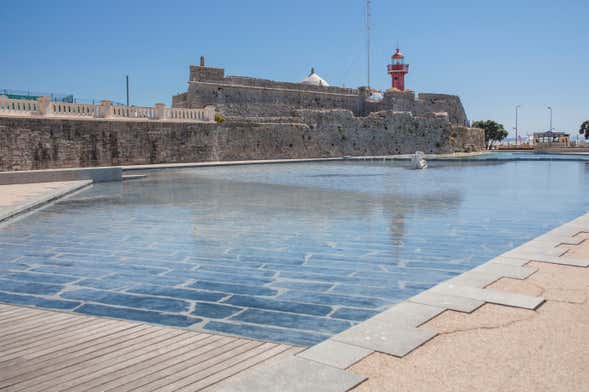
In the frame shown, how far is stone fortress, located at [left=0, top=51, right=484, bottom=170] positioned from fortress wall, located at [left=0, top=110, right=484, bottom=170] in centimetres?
5

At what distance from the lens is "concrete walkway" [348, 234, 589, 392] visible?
271cm

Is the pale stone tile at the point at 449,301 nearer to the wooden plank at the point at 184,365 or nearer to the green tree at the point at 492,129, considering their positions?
the wooden plank at the point at 184,365

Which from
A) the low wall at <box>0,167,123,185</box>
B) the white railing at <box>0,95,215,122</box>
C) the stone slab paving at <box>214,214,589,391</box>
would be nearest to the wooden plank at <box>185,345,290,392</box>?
the stone slab paving at <box>214,214,589,391</box>

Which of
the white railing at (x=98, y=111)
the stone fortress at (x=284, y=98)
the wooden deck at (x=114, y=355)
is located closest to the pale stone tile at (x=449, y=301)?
the wooden deck at (x=114, y=355)

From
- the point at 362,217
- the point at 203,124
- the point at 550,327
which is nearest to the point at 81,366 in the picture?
the point at 550,327

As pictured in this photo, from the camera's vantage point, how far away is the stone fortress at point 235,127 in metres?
24.3

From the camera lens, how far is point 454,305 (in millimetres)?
3945

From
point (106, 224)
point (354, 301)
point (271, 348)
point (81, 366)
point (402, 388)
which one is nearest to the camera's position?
point (402, 388)

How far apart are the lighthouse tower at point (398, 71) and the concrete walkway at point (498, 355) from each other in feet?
189

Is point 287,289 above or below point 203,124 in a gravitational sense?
below

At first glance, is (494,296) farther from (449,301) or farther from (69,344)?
(69,344)

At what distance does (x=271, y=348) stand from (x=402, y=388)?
0.98 meters

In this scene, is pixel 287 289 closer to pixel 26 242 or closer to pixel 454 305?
pixel 454 305

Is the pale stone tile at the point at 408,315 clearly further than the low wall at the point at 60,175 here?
No
